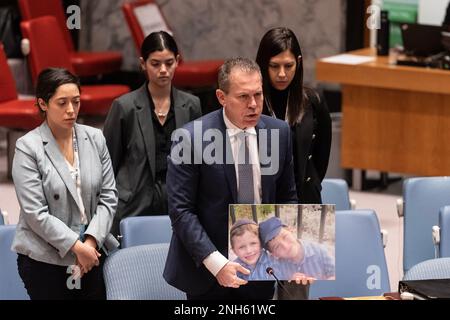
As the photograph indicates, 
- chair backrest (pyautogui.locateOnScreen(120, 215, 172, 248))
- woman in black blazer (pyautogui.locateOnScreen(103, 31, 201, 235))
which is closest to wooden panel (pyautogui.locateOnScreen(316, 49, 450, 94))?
woman in black blazer (pyautogui.locateOnScreen(103, 31, 201, 235))

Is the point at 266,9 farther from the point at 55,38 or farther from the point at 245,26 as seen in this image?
the point at 55,38

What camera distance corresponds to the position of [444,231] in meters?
5.33

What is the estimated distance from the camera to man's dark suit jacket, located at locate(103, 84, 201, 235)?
222 inches

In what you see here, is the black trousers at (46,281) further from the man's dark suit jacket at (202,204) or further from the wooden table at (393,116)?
the wooden table at (393,116)

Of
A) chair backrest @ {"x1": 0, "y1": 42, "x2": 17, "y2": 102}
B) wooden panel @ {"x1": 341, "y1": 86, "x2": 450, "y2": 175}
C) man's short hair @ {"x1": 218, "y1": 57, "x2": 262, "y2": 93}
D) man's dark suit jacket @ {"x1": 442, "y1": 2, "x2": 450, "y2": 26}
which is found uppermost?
man's short hair @ {"x1": 218, "y1": 57, "x2": 262, "y2": 93}

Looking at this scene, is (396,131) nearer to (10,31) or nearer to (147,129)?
(147,129)

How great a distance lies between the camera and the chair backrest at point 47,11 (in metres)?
10.5

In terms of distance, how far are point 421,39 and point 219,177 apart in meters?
5.04

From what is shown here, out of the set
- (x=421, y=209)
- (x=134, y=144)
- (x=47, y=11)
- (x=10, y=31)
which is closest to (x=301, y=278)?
(x=134, y=144)

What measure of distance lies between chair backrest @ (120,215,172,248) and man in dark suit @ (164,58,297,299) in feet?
3.02

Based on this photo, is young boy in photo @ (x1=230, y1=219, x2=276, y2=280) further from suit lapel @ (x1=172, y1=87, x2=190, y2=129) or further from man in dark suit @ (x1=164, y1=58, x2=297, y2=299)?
suit lapel @ (x1=172, y1=87, x2=190, y2=129)

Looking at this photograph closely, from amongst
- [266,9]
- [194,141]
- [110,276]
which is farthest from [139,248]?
[266,9]

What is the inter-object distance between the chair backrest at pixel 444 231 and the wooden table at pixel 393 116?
3.32 metres
